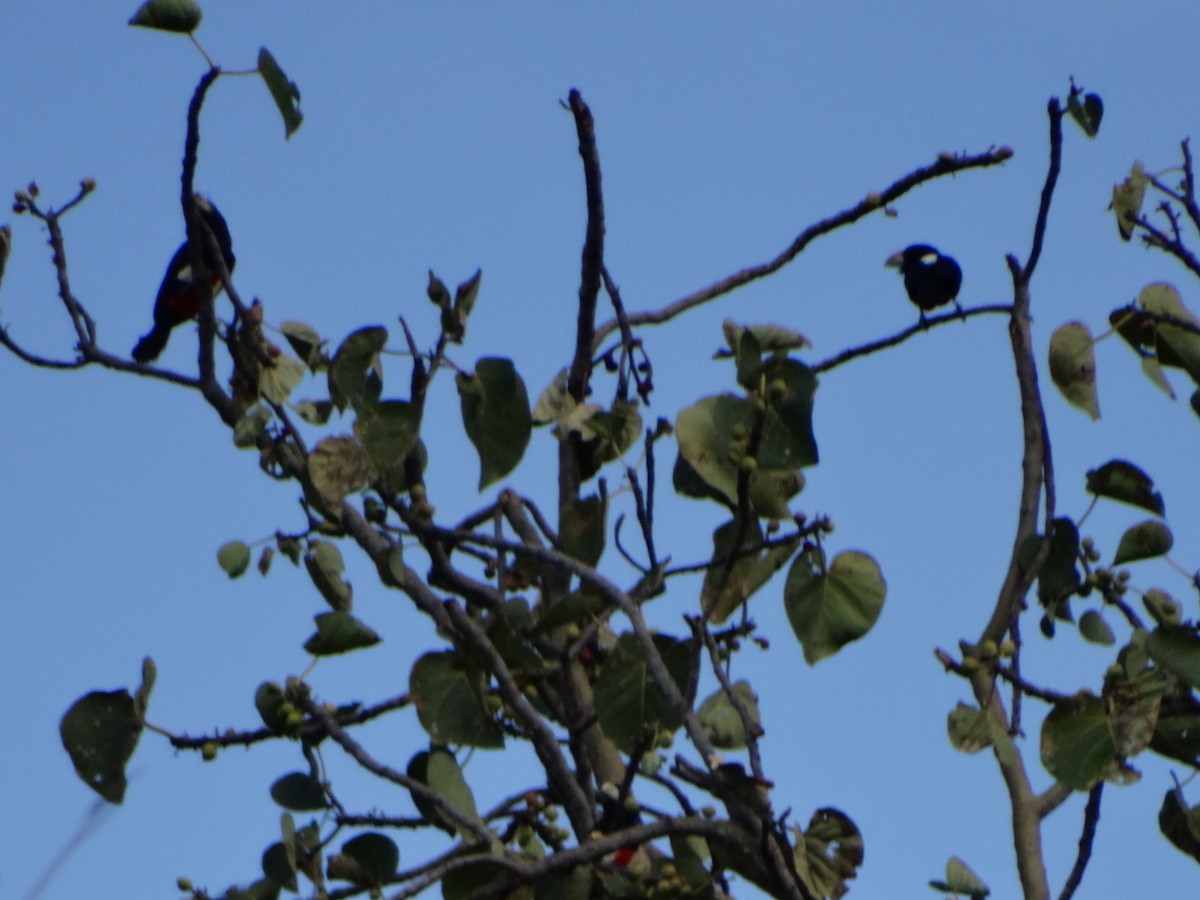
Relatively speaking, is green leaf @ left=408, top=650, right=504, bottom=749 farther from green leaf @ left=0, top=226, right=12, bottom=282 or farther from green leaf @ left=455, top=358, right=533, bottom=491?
green leaf @ left=0, top=226, right=12, bottom=282

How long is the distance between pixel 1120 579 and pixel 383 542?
117 centimetres

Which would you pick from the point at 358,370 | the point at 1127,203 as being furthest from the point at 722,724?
the point at 1127,203

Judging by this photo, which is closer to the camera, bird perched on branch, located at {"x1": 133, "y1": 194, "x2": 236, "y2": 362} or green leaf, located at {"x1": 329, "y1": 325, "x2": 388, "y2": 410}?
green leaf, located at {"x1": 329, "y1": 325, "x2": 388, "y2": 410}

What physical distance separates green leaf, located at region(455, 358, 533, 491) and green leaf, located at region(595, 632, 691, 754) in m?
0.36

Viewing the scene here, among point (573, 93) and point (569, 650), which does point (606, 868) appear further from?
point (573, 93)

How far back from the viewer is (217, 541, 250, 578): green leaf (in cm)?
273

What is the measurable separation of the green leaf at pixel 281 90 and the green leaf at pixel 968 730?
137 cm

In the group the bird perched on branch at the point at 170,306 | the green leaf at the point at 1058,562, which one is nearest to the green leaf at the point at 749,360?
the green leaf at the point at 1058,562

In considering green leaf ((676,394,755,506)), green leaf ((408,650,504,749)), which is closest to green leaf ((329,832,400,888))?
green leaf ((408,650,504,749))

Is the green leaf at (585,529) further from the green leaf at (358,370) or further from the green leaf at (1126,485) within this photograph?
the green leaf at (1126,485)

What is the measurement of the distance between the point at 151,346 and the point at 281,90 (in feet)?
13.2

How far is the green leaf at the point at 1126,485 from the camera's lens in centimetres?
256

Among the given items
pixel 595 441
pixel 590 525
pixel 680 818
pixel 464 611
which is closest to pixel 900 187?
pixel 595 441

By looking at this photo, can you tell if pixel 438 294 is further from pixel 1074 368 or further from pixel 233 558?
pixel 1074 368
